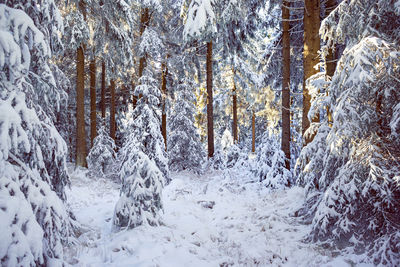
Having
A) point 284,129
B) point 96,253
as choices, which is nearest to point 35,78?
point 96,253

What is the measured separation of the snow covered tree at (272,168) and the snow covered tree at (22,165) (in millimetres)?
7405

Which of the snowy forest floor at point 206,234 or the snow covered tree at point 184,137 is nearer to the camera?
the snowy forest floor at point 206,234

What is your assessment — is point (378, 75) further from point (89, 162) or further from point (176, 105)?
point (89, 162)

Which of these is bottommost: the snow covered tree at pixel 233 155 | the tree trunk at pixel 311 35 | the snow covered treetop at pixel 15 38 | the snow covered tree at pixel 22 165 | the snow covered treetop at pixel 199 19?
the snow covered tree at pixel 233 155

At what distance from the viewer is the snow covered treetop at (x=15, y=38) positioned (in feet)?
8.61

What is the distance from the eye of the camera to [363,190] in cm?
424

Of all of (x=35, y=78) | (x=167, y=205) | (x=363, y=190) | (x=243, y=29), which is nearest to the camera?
(x=35, y=78)

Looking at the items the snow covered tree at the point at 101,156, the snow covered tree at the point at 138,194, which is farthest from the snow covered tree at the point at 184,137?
the snow covered tree at the point at 138,194

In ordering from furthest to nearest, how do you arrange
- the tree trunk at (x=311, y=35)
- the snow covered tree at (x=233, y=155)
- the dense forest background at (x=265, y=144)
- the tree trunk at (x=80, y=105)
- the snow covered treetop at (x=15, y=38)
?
the snow covered tree at (x=233, y=155) < the tree trunk at (x=80, y=105) < the tree trunk at (x=311, y=35) < the dense forest background at (x=265, y=144) < the snow covered treetop at (x=15, y=38)

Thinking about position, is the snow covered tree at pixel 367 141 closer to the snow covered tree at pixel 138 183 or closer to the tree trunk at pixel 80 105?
the snow covered tree at pixel 138 183

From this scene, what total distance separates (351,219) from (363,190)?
70cm

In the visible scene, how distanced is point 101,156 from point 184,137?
4734mm

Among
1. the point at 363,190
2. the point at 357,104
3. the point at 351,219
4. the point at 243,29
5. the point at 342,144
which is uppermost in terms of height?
the point at 243,29

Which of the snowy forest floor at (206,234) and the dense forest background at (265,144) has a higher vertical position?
the dense forest background at (265,144)
